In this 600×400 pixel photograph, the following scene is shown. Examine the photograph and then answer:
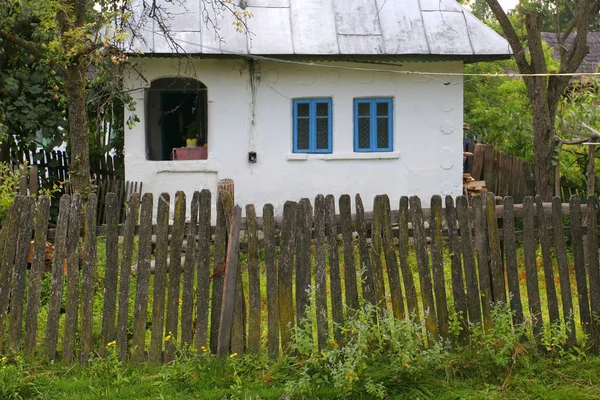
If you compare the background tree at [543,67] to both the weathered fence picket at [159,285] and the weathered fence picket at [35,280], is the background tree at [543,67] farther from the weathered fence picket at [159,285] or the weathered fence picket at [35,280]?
the weathered fence picket at [35,280]

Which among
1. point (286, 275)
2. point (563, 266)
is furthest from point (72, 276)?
point (563, 266)

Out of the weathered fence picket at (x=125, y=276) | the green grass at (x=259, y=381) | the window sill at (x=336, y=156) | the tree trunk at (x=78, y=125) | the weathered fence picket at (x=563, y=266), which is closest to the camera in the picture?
the green grass at (x=259, y=381)

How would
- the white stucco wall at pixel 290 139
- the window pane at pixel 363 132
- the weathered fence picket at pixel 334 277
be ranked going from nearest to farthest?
the weathered fence picket at pixel 334 277 → the white stucco wall at pixel 290 139 → the window pane at pixel 363 132

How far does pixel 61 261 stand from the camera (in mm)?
5734

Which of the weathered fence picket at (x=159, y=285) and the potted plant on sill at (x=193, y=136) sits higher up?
the potted plant on sill at (x=193, y=136)

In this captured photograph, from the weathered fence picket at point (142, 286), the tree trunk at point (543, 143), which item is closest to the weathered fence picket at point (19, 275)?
the weathered fence picket at point (142, 286)

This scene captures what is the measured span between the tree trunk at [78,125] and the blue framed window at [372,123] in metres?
5.07

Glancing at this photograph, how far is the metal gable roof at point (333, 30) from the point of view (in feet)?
40.8

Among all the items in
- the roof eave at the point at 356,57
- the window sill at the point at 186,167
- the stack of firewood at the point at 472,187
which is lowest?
the stack of firewood at the point at 472,187

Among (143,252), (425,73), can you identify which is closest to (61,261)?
(143,252)

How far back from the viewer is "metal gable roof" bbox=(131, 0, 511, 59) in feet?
40.8

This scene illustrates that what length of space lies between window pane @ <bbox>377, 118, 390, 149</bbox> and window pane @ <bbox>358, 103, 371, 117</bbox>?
0.73ft

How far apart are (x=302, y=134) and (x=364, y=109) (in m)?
1.12

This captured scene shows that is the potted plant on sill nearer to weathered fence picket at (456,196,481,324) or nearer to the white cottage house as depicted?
the white cottage house
